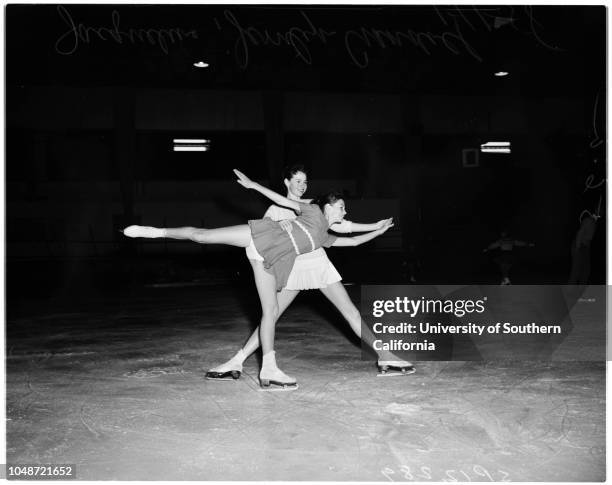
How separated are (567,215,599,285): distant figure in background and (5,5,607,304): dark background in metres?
1.53

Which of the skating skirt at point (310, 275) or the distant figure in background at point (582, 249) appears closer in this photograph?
the skating skirt at point (310, 275)

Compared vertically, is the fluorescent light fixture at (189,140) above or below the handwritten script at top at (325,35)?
below

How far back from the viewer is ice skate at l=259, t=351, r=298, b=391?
4.15m

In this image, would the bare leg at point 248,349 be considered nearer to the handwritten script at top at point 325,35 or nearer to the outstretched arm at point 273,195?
the outstretched arm at point 273,195

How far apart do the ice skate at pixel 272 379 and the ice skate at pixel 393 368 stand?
718mm

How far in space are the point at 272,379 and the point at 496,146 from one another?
19860mm

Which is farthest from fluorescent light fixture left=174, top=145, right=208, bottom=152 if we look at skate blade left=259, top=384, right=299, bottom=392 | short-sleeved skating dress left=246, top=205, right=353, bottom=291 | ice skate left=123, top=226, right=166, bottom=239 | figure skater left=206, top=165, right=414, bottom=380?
skate blade left=259, top=384, right=299, bottom=392

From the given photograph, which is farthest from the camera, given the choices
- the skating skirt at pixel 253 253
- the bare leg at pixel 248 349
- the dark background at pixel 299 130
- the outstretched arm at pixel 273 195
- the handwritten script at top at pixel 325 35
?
the dark background at pixel 299 130

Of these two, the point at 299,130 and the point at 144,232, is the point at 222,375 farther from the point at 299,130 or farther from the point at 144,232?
the point at 299,130

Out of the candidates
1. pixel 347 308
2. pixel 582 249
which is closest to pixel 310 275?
pixel 347 308

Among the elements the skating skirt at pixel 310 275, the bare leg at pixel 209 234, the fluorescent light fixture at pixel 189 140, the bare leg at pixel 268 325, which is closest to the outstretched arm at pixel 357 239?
the skating skirt at pixel 310 275

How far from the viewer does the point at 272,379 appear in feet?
13.6

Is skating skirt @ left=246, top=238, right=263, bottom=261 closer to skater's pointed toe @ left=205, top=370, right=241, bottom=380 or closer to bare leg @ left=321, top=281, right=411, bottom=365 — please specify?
bare leg @ left=321, top=281, right=411, bottom=365

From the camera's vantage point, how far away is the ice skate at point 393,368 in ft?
14.9
